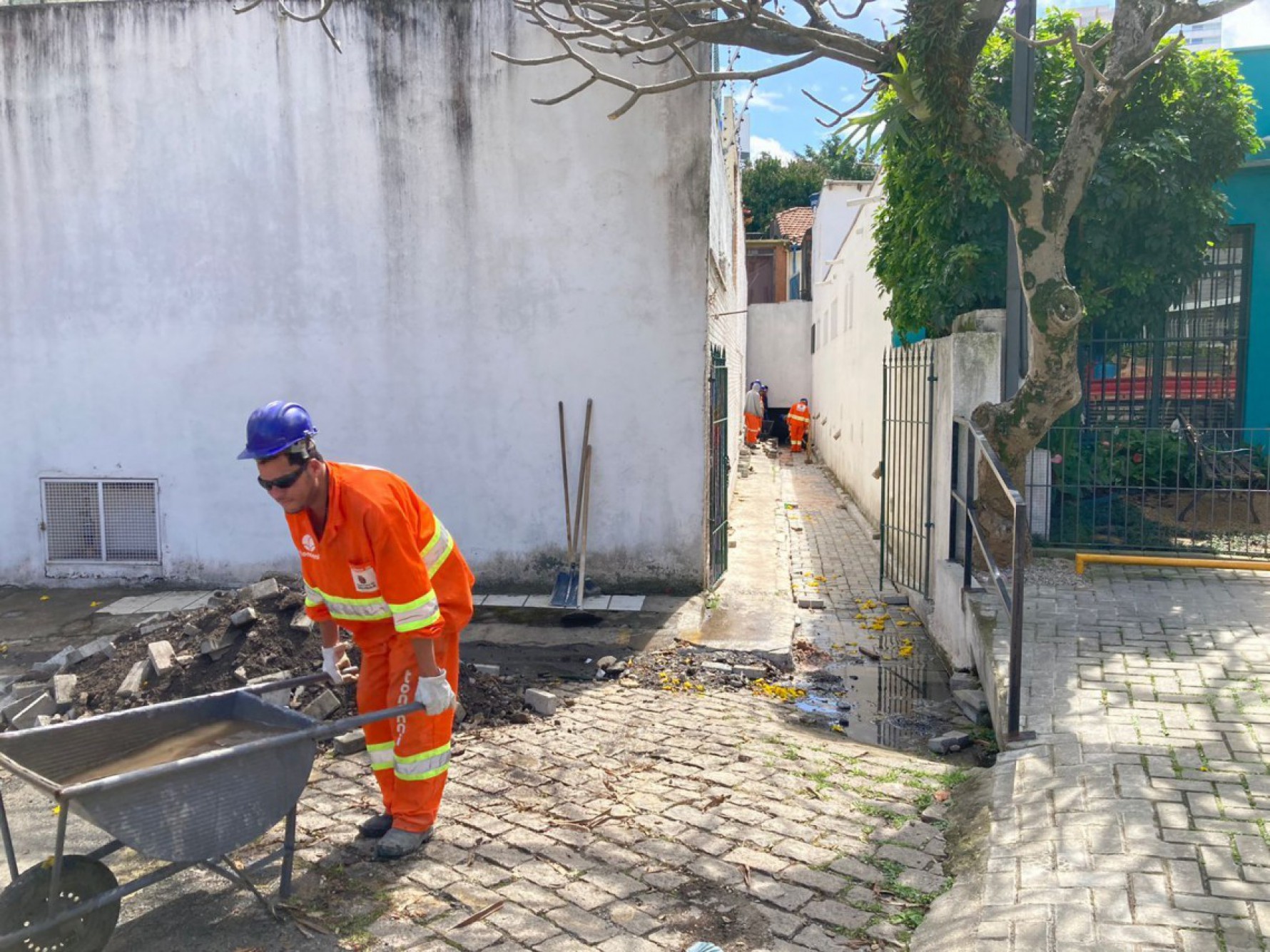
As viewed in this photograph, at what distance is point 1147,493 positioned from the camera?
8703mm

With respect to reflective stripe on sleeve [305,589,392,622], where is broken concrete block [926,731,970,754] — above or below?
below

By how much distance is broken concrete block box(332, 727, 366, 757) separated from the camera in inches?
206

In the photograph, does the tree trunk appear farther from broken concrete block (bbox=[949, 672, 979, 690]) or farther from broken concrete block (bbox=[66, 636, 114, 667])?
broken concrete block (bbox=[66, 636, 114, 667])

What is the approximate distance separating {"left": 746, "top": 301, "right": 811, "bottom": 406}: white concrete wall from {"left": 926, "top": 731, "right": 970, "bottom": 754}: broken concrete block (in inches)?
954

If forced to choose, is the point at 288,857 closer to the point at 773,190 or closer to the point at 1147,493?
the point at 1147,493

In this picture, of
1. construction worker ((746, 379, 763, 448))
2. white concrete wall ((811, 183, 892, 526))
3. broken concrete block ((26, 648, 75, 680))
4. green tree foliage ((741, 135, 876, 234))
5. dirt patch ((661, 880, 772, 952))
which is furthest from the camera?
green tree foliage ((741, 135, 876, 234))

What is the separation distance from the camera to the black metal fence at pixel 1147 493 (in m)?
8.03

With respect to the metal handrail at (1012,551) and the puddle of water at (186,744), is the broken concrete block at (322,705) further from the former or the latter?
the metal handrail at (1012,551)

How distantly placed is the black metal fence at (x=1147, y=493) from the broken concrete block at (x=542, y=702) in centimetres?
441

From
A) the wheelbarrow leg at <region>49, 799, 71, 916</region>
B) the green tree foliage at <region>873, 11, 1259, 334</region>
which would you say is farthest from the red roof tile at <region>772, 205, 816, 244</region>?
the wheelbarrow leg at <region>49, 799, 71, 916</region>

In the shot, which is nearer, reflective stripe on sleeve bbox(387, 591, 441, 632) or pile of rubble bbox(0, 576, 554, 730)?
reflective stripe on sleeve bbox(387, 591, 441, 632)

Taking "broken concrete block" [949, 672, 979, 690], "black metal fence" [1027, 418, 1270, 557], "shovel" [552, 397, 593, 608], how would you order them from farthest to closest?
"shovel" [552, 397, 593, 608] → "black metal fence" [1027, 418, 1270, 557] → "broken concrete block" [949, 672, 979, 690]

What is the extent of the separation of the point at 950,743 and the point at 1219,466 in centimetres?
541

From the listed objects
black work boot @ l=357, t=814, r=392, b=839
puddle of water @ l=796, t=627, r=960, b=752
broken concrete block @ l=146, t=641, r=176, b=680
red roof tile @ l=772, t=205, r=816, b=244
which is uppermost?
red roof tile @ l=772, t=205, r=816, b=244
